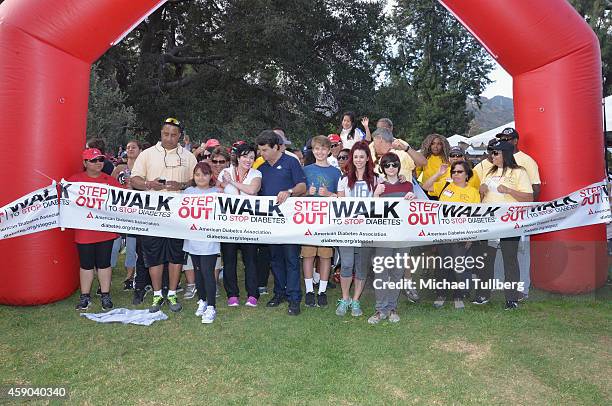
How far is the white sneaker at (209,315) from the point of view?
4.61 m

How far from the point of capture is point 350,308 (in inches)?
197

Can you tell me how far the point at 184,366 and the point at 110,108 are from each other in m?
11.7

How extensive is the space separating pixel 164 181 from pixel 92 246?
979mm

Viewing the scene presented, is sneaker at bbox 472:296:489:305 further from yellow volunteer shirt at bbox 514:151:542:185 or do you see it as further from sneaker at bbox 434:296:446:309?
yellow volunteer shirt at bbox 514:151:542:185

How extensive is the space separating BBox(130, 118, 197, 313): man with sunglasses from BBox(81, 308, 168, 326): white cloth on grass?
6.8 inches

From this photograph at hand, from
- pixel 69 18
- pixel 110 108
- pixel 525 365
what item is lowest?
pixel 525 365

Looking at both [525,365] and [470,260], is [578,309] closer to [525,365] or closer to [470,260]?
[470,260]

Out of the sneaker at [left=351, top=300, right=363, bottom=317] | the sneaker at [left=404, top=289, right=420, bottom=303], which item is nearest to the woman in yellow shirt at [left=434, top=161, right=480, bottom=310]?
the sneaker at [left=404, top=289, right=420, bottom=303]

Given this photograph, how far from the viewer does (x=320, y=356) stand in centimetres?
385

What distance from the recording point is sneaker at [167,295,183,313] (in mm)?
4973

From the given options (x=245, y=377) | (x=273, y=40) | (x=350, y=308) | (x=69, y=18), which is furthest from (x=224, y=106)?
(x=245, y=377)

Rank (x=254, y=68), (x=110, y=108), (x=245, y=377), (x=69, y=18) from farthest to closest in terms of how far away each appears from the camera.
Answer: (x=254, y=68) < (x=110, y=108) < (x=69, y=18) < (x=245, y=377)

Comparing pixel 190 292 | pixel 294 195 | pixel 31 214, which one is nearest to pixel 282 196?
pixel 294 195

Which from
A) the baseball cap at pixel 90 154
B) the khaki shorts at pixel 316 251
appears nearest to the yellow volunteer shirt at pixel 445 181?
the khaki shorts at pixel 316 251
